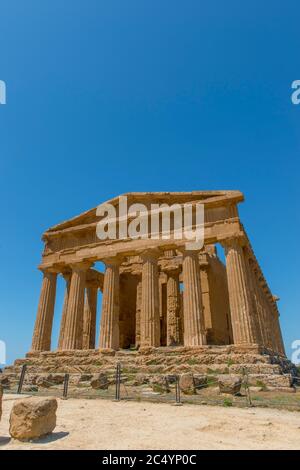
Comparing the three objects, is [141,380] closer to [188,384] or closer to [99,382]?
[99,382]

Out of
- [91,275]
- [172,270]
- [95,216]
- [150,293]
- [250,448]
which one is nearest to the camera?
[250,448]

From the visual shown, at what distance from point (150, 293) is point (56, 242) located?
9.51 metres

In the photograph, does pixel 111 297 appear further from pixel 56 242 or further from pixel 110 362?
pixel 56 242

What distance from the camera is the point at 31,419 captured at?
528 cm

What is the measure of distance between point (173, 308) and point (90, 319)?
7.25 metres

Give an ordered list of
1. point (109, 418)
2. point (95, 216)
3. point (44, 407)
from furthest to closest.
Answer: point (95, 216) < point (109, 418) < point (44, 407)

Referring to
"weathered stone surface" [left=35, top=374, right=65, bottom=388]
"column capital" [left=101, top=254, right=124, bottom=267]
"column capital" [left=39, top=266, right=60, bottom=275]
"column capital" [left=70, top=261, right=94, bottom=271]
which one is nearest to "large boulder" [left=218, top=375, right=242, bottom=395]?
"weathered stone surface" [left=35, top=374, right=65, bottom=388]

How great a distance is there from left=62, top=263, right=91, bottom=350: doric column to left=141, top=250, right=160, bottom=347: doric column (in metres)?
4.96

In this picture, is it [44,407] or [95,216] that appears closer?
[44,407]

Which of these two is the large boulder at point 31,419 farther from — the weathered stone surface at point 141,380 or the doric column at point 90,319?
the doric column at point 90,319

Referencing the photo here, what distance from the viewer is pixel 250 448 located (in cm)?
472
